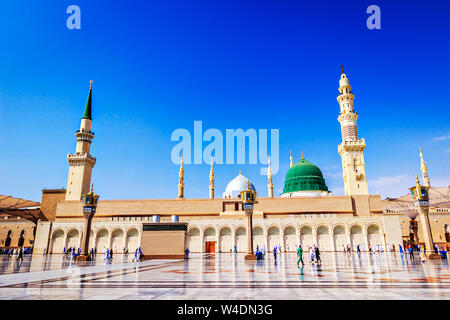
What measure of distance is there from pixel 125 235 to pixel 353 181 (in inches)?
1278

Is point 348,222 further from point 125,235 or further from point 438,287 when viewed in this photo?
point 438,287

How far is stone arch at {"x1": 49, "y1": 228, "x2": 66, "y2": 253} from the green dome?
3508 cm

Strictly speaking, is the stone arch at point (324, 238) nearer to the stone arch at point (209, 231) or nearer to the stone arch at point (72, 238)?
the stone arch at point (209, 231)

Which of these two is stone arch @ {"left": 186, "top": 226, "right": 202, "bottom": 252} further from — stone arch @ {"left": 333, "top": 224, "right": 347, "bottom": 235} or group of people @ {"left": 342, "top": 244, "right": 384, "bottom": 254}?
group of people @ {"left": 342, "top": 244, "right": 384, "bottom": 254}

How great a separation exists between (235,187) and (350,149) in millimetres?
20591

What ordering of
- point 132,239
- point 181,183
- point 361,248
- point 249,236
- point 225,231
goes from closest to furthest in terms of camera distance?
point 249,236 < point 361,248 < point 225,231 < point 132,239 < point 181,183

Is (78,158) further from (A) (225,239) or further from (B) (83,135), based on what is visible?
(A) (225,239)

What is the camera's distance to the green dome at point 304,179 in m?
49.9

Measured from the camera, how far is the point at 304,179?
165 ft

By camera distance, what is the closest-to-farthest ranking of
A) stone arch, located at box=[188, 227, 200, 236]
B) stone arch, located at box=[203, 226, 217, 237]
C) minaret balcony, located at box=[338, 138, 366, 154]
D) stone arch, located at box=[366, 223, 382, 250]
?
1. stone arch, located at box=[366, 223, 382, 250]
2. stone arch, located at box=[203, 226, 217, 237]
3. stone arch, located at box=[188, 227, 200, 236]
4. minaret balcony, located at box=[338, 138, 366, 154]

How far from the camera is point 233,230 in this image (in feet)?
120

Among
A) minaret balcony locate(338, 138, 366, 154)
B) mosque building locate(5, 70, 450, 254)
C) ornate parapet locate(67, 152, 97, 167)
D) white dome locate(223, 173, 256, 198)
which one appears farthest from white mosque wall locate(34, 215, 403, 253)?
white dome locate(223, 173, 256, 198)

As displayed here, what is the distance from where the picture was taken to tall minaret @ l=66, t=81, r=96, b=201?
45594 millimetres

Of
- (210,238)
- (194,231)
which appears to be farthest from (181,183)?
(210,238)
